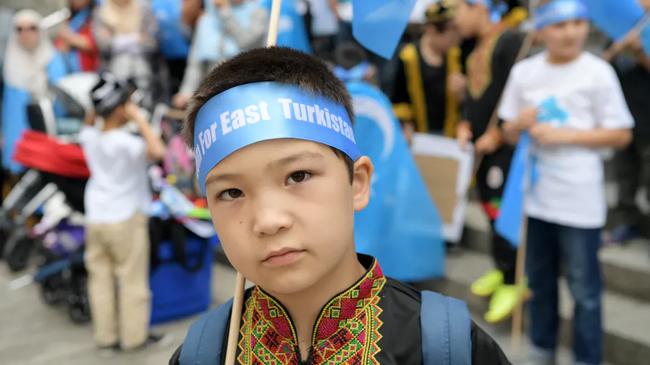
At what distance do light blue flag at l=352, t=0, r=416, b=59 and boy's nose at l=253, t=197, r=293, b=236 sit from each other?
543mm

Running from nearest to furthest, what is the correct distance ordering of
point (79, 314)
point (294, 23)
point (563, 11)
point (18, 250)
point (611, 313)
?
point (563, 11), point (611, 313), point (294, 23), point (79, 314), point (18, 250)

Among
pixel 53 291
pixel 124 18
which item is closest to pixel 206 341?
pixel 53 291

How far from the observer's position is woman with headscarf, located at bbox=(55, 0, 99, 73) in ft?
21.1

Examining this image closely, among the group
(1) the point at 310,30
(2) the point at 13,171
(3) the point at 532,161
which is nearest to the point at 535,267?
(3) the point at 532,161

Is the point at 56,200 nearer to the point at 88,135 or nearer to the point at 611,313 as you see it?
the point at 88,135

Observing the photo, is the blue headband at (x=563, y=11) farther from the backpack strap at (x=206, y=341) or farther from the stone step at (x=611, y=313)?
the backpack strap at (x=206, y=341)

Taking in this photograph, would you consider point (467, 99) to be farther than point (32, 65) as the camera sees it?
No

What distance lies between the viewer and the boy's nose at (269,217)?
1219 millimetres

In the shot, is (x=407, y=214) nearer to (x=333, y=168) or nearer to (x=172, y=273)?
(x=172, y=273)

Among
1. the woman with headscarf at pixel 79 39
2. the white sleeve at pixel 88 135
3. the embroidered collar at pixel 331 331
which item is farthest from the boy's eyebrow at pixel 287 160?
the woman with headscarf at pixel 79 39

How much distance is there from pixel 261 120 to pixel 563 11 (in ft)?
7.24

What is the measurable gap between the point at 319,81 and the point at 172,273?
3489 mm

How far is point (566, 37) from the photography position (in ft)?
10.2

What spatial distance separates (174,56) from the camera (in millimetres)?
6438
